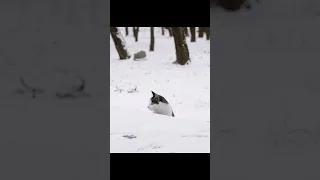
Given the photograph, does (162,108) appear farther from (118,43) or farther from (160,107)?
(118,43)

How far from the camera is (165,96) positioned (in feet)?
26.5

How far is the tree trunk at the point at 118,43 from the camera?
1014cm

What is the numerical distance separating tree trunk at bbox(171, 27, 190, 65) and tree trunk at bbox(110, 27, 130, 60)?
56.9 inches

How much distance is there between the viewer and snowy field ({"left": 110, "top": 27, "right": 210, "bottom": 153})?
2.33m

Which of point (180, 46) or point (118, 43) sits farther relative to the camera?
point (118, 43)

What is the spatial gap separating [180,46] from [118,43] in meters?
1.73

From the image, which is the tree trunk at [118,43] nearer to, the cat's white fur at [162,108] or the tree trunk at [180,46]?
the tree trunk at [180,46]
